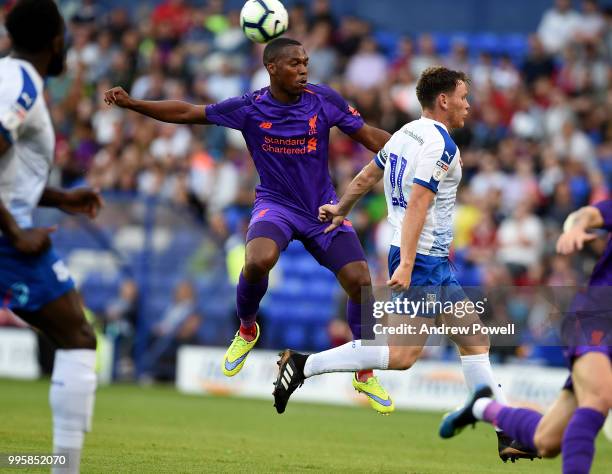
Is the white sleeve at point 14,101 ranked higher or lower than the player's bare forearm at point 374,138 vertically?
lower

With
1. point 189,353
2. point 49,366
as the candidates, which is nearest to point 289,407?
point 189,353

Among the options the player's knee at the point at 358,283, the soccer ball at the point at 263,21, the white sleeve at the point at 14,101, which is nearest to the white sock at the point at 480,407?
the player's knee at the point at 358,283

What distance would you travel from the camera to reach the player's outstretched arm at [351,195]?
9047 millimetres

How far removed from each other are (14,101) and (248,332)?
4573mm

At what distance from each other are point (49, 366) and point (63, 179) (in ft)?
12.1

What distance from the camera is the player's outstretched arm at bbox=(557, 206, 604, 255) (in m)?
5.83

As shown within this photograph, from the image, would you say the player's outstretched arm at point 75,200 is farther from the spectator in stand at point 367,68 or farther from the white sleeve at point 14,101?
the spectator in stand at point 367,68

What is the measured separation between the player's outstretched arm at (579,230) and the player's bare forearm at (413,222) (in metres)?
1.98

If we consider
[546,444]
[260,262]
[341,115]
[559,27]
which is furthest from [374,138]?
[559,27]

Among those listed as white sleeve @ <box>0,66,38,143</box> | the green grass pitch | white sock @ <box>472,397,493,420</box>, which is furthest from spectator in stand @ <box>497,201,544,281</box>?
white sleeve @ <box>0,66,38,143</box>

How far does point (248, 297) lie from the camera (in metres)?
9.77

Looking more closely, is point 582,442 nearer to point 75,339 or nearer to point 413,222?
point 413,222

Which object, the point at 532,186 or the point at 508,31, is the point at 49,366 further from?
the point at 508,31

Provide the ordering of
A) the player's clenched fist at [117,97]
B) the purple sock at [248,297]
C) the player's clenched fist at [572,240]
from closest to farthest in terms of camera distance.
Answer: the player's clenched fist at [572,240] < the player's clenched fist at [117,97] < the purple sock at [248,297]
